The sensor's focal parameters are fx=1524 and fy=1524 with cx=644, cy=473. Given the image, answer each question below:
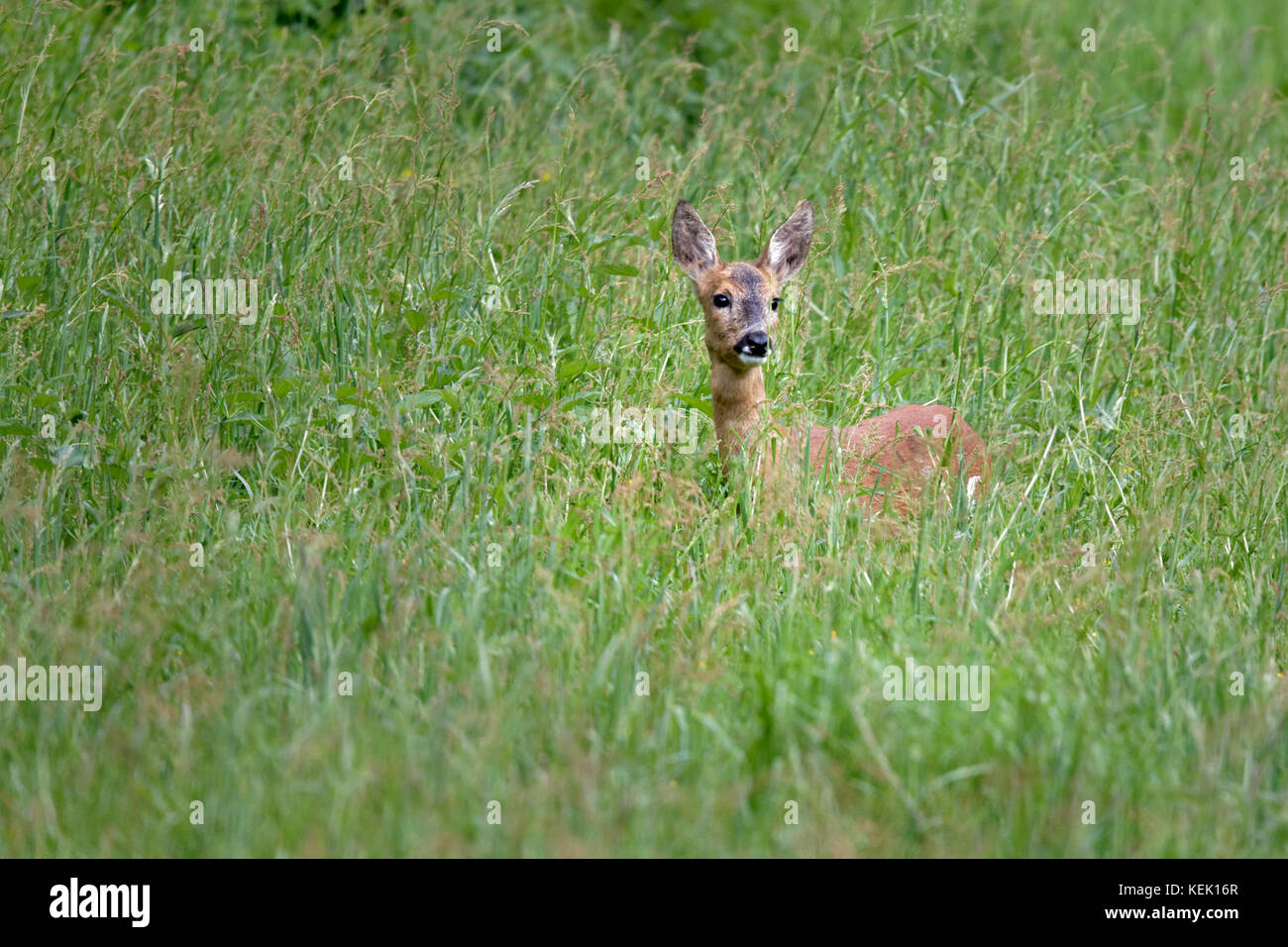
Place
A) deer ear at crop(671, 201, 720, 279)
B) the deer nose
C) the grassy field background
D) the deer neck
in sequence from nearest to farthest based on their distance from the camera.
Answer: the grassy field background, the deer nose, the deer neck, deer ear at crop(671, 201, 720, 279)

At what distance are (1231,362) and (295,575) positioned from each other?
409 centimetres

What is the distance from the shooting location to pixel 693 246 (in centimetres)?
581

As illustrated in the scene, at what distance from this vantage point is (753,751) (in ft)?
11.8

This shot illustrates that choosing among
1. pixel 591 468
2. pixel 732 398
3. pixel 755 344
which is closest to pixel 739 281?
pixel 755 344

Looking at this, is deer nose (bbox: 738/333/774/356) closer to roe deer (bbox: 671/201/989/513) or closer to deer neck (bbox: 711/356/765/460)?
→ roe deer (bbox: 671/201/989/513)

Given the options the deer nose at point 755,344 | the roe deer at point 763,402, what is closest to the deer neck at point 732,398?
the roe deer at point 763,402

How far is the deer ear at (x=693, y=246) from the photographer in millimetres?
5766

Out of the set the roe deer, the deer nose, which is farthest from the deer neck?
the deer nose

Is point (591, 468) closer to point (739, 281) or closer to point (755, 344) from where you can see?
point (755, 344)

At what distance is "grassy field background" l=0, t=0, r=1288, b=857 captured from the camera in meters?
A: 3.39

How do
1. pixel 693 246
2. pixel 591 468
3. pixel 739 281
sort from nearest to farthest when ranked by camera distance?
1. pixel 591 468
2. pixel 739 281
3. pixel 693 246

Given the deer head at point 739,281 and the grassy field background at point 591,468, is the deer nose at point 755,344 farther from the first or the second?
the grassy field background at point 591,468

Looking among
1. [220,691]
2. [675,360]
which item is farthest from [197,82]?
[220,691]

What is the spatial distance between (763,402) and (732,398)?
247 millimetres
